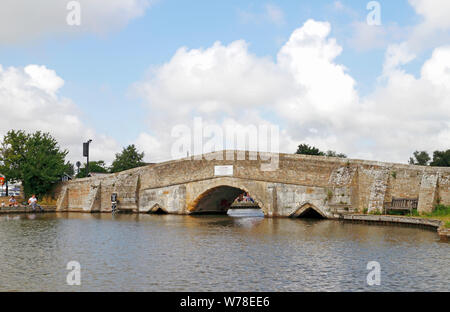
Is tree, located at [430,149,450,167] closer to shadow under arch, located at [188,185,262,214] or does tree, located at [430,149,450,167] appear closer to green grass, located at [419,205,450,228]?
shadow under arch, located at [188,185,262,214]

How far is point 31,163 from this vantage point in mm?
42219

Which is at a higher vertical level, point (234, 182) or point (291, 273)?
point (234, 182)

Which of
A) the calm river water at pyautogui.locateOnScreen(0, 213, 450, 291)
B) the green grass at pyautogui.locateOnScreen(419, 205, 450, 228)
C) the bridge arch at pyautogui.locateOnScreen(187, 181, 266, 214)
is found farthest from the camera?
the bridge arch at pyautogui.locateOnScreen(187, 181, 266, 214)

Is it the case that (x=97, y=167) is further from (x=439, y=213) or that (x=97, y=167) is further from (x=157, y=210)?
(x=439, y=213)

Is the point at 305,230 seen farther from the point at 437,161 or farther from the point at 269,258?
the point at 437,161

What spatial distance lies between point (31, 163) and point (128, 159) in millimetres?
19685

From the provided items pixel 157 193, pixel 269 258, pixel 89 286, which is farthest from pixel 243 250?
pixel 157 193

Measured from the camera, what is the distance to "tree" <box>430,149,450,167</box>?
4663 cm

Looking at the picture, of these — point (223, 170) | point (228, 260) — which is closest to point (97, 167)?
point (223, 170)

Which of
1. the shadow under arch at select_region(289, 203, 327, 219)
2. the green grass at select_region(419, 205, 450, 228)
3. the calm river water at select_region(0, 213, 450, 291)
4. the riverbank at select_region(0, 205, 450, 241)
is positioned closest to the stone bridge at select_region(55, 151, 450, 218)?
the shadow under arch at select_region(289, 203, 327, 219)

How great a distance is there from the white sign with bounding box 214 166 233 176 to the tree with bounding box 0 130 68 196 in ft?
61.5

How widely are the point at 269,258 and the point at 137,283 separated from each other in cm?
423

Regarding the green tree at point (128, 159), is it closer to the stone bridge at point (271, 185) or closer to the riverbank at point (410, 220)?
the stone bridge at point (271, 185)
